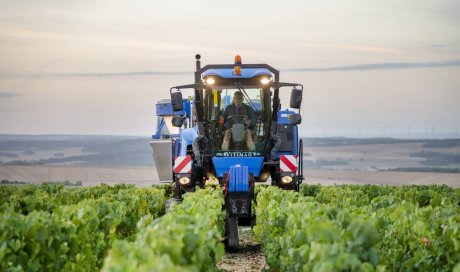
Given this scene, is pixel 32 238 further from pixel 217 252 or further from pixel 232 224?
pixel 232 224

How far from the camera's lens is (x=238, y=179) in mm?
17312

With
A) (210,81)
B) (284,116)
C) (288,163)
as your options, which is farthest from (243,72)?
(288,163)

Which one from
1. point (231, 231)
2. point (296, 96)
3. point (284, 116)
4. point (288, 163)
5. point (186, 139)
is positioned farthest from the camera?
point (186, 139)

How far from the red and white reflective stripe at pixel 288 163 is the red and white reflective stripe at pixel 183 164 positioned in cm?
226

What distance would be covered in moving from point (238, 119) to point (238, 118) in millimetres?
28

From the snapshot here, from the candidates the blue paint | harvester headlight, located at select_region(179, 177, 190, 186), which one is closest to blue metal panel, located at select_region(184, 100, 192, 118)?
the blue paint

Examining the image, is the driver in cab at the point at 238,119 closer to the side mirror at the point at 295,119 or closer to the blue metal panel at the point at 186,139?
the side mirror at the point at 295,119

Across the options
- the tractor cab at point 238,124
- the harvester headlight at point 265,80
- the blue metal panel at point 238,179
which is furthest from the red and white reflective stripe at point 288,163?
the blue metal panel at point 238,179

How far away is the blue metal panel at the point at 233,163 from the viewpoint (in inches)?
750

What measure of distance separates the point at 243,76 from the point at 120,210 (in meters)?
6.08

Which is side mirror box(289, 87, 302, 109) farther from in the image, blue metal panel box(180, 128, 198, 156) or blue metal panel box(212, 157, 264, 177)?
blue metal panel box(180, 128, 198, 156)

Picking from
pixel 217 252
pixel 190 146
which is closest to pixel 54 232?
pixel 217 252

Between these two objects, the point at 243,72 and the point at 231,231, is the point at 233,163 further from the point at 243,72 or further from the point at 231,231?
the point at 231,231

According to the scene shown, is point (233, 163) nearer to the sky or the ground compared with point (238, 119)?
nearer to the ground
